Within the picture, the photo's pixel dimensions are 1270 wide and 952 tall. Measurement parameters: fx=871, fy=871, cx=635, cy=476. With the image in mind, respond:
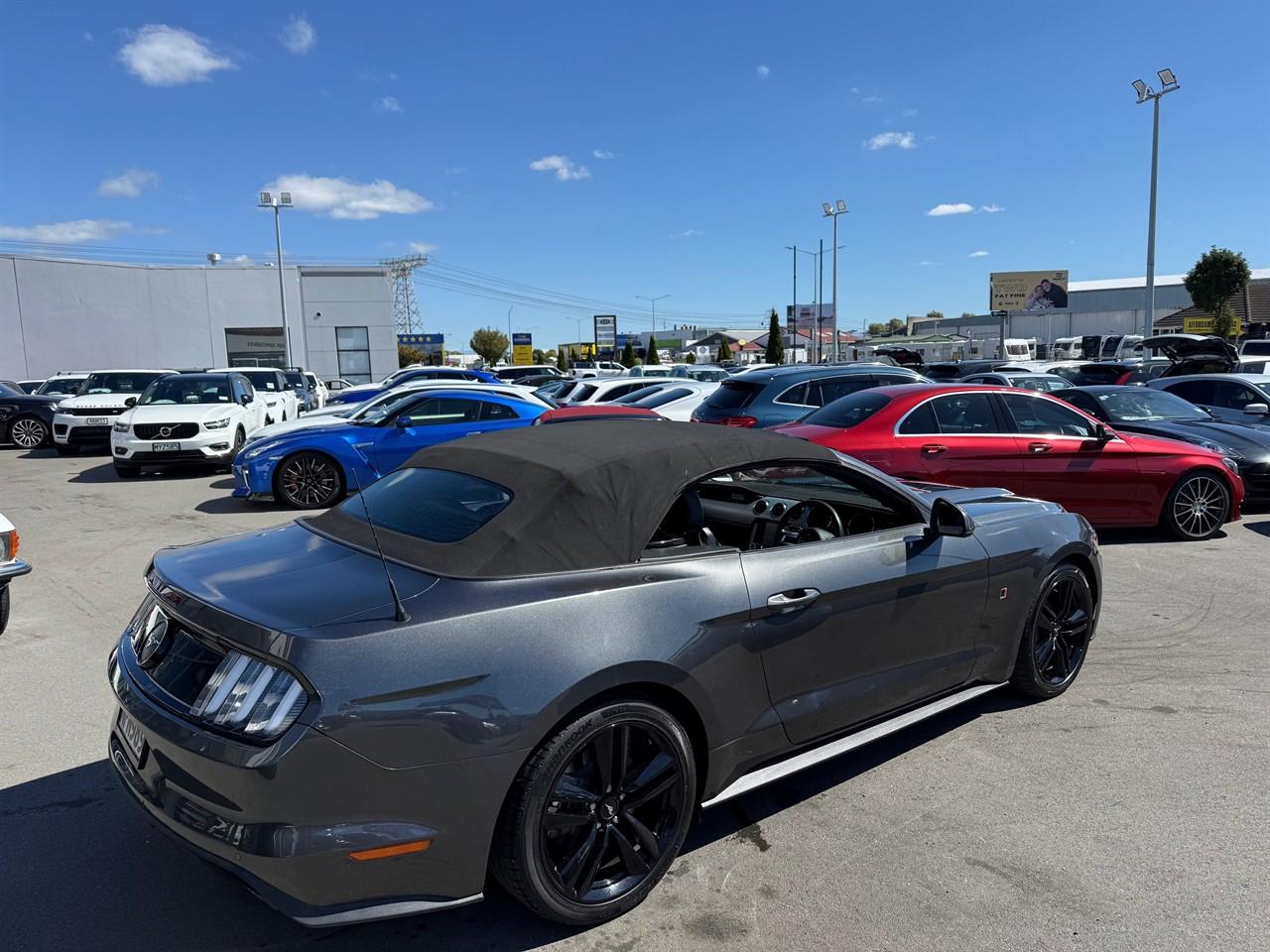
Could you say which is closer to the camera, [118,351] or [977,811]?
[977,811]

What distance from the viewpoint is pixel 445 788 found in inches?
94.7

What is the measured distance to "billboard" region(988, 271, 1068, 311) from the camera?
77938mm

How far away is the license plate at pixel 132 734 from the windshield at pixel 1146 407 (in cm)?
1043

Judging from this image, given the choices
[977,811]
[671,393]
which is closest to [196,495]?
[671,393]

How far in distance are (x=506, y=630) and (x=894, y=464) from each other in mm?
5905

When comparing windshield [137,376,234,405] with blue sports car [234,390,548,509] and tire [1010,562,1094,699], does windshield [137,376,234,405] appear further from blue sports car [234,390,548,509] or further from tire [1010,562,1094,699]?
tire [1010,562,1094,699]

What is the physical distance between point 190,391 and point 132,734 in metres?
13.0

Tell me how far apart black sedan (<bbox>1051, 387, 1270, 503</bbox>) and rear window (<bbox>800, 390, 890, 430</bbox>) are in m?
3.59

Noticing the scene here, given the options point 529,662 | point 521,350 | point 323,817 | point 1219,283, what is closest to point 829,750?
point 529,662

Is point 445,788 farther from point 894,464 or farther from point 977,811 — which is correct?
point 894,464

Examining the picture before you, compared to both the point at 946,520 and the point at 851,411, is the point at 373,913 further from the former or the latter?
the point at 851,411

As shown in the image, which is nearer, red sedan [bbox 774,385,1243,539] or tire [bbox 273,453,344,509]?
red sedan [bbox 774,385,1243,539]

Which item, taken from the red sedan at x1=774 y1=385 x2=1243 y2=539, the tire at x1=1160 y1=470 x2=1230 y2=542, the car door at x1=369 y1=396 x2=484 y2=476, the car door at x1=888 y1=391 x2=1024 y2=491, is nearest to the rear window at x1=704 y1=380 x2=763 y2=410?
the red sedan at x1=774 y1=385 x2=1243 y2=539

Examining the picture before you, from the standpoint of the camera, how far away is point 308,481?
1043 centimetres
